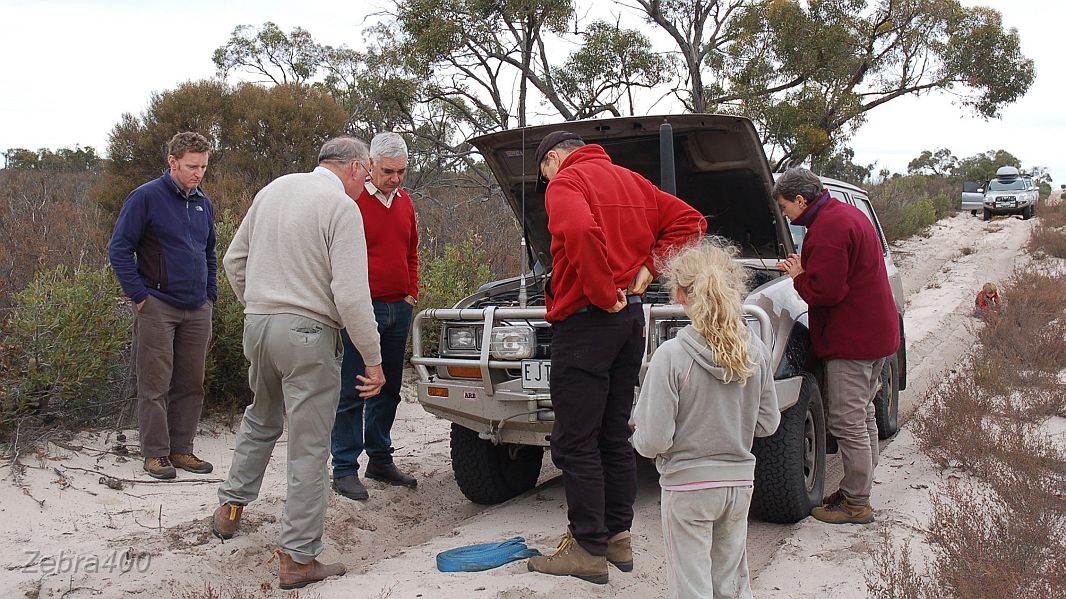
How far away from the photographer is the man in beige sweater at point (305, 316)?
3.83 metres

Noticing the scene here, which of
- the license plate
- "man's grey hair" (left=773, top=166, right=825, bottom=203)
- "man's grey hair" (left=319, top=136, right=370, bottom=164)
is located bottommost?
the license plate

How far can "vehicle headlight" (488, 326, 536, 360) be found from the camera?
454 centimetres

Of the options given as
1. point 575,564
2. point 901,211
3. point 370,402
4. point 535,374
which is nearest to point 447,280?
point 370,402

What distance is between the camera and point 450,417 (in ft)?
15.8

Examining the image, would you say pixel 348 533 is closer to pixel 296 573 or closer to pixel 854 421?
pixel 296 573

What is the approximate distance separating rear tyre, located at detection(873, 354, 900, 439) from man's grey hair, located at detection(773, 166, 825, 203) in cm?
201

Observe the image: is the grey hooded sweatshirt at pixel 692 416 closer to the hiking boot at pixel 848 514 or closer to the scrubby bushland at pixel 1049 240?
the hiking boot at pixel 848 514

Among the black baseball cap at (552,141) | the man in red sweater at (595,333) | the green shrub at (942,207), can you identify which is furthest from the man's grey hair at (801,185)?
the green shrub at (942,207)

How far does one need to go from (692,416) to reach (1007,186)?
111 feet

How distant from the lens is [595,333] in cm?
367

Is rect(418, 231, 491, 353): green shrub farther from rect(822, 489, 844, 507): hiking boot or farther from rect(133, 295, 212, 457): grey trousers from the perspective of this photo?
rect(822, 489, 844, 507): hiking boot

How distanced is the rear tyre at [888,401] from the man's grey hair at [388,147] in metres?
3.71

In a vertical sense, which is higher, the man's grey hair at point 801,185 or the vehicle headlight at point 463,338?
the man's grey hair at point 801,185

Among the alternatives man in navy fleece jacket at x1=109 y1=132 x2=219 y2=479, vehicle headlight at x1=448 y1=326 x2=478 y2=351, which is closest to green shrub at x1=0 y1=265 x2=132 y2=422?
man in navy fleece jacket at x1=109 y1=132 x2=219 y2=479
